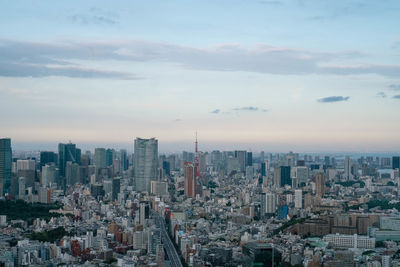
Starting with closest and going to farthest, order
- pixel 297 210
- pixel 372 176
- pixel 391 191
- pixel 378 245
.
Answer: pixel 378 245
pixel 297 210
pixel 391 191
pixel 372 176

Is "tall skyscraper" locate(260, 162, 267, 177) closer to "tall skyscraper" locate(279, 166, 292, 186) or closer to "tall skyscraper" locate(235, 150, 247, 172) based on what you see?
"tall skyscraper" locate(235, 150, 247, 172)

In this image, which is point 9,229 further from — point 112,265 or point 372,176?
point 372,176

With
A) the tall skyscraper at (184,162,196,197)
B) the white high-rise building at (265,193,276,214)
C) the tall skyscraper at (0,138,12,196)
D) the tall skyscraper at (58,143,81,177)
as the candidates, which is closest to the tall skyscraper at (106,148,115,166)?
the tall skyscraper at (58,143,81,177)

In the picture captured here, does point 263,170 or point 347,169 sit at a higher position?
point 347,169

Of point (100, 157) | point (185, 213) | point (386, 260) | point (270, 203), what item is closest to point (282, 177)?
point (270, 203)

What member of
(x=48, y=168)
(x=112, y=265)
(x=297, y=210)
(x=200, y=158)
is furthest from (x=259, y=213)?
(x=200, y=158)

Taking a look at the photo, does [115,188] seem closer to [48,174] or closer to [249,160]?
[48,174]

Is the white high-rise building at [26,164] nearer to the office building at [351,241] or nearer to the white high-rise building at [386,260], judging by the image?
the office building at [351,241]
